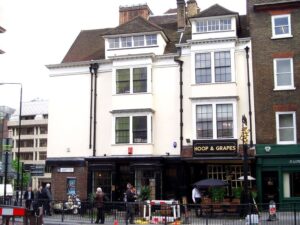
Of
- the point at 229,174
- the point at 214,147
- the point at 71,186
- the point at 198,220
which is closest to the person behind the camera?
the point at 198,220

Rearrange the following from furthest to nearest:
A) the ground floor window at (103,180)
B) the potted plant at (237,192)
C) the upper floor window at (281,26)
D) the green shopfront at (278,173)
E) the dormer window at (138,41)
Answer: the dormer window at (138,41)
the ground floor window at (103,180)
the upper floor window at (281,26)
the green shopfront at (278,173)
the potted plant at (237,192)

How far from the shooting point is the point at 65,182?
32625mm

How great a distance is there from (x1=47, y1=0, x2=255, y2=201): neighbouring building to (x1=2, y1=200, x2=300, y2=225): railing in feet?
20.5

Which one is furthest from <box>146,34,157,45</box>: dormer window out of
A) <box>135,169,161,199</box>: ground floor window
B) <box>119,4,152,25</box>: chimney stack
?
<box>135,169,161,199</box>: ground floor window

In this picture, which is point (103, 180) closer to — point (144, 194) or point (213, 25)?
point (144, 194)

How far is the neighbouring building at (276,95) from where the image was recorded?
92.4 ft

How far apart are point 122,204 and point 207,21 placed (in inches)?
559

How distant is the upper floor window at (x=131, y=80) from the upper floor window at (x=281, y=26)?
876 centimetres

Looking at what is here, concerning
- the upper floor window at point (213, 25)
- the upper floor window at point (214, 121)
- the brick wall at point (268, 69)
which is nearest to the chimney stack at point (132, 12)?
the upper floor window at point (213, 25)

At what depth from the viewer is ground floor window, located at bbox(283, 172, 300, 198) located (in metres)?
28.1

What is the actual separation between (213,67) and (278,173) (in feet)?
25.3

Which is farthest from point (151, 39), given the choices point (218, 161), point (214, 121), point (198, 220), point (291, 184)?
point (198, 220)

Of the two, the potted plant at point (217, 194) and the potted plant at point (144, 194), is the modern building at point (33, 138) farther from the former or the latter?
the potted plant at point (217, 194)

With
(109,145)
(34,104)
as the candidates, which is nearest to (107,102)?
(109,145)
